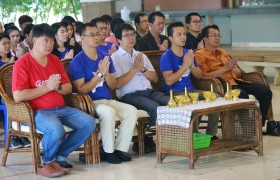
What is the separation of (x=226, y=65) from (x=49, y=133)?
2.17m

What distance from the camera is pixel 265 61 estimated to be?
10383 mm

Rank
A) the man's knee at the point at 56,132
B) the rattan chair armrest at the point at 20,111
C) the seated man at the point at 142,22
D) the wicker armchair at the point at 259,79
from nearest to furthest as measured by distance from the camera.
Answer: the man's knee at the point at 56,132 → the rattan chair armrest at the point at 20,111 → the wicker armchair at the point at 259,79 → the seated man at the point at 142,22

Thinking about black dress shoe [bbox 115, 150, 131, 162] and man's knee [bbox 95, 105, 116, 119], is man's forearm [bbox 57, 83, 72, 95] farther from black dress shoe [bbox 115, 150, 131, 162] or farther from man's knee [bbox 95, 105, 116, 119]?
black dress shoe [bbox 115, 150, 131, 162]

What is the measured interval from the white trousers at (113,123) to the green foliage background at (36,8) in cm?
735

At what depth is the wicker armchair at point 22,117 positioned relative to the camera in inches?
232

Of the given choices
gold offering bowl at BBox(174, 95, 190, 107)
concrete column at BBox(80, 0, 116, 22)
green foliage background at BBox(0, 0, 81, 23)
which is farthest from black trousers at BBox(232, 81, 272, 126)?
A: concrete column at BBox(80, 0, 116, 22)

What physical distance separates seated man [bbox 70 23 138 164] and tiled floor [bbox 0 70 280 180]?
18cm

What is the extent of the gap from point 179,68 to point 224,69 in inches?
22.0

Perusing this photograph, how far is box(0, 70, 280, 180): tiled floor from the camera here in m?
5.64

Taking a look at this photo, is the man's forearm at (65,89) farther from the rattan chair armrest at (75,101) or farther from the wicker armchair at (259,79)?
the wicker armchair at (259,79)

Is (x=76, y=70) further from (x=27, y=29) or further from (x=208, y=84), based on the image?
(x=27, y=29)

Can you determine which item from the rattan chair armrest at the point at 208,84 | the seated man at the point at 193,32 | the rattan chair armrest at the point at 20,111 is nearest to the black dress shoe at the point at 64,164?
→ the rattan chair armrest at the point at 20,111

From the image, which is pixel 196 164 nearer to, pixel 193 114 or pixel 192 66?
pixel 193 114

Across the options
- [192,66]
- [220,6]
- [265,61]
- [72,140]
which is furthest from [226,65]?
[220,6]
